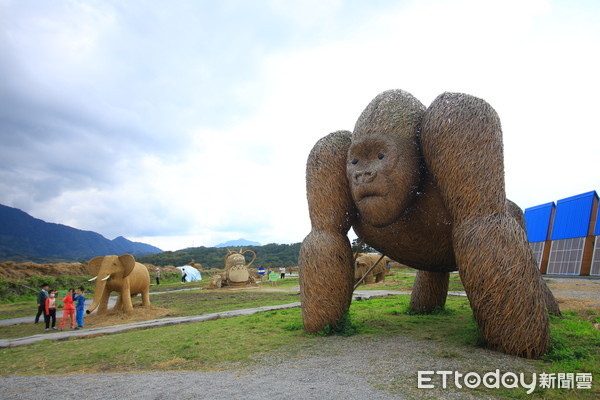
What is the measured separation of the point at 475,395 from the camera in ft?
9.54

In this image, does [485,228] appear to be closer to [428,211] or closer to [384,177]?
[428,211]

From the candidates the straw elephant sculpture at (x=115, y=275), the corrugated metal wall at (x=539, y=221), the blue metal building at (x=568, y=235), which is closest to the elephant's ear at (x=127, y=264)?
the straw elephant sculpture at (x=115, y=275)

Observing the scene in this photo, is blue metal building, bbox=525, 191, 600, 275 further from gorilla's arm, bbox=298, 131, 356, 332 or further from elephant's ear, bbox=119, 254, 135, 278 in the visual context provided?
elephant's ear, bbox=119, 254, 135, 278

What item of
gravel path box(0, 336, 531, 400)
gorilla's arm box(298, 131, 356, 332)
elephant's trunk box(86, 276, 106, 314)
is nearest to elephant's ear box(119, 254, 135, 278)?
elephant's trunk box(86, 276, 106, 314)

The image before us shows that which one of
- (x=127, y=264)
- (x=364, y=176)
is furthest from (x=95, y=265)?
(x=364, y=176)

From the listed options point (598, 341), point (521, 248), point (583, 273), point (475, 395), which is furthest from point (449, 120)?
point (583, 273)

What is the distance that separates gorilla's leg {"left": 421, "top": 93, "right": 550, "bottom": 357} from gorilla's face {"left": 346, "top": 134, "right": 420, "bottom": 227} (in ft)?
0.91

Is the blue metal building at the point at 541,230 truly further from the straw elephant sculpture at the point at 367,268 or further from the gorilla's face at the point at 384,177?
the gorilla's face at the point at 384,177

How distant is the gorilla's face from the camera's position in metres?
4.65

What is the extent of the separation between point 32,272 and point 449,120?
28711 millimetres

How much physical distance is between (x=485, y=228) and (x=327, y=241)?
6.76 ft

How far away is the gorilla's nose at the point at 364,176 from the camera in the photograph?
4.66 meters

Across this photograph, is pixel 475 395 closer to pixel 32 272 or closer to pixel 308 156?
pixel 308 156

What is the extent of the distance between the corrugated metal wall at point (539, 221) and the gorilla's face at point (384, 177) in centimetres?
2632
